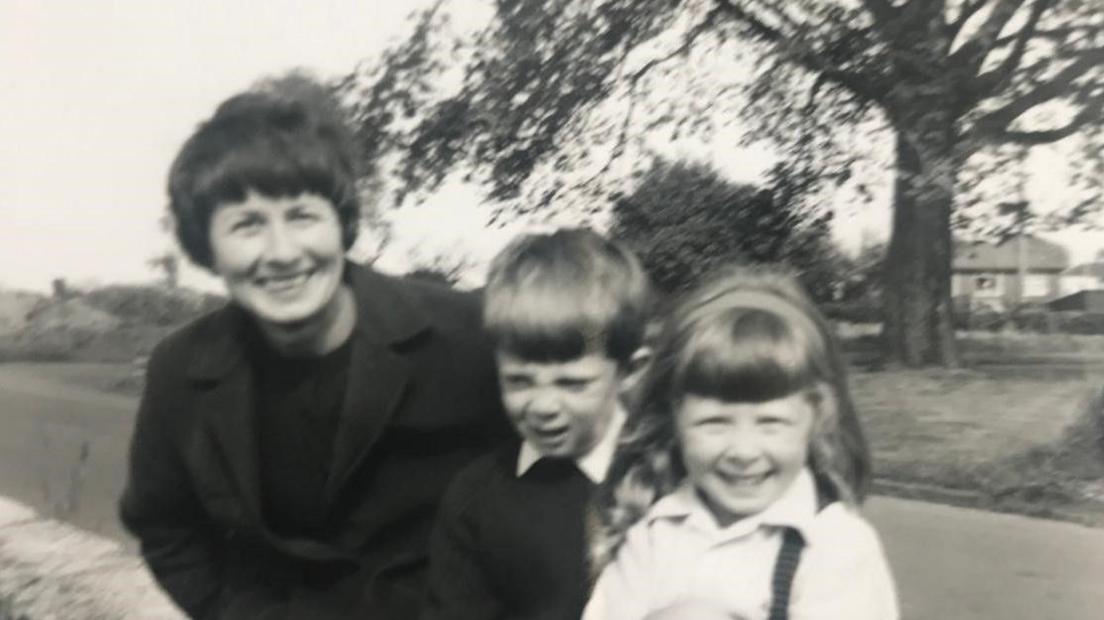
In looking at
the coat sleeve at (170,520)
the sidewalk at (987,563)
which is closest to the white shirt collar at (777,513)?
the sidewalk at (987,563)

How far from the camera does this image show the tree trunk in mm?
1285

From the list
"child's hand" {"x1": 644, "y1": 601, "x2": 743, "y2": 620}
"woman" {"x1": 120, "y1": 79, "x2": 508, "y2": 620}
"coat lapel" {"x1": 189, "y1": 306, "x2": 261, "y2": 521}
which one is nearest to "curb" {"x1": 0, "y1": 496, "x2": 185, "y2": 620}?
"woman" {"x1": 120, "y1": 79, "x2": 508, "y2": 620}

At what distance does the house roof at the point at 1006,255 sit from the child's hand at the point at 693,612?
15.9 inches

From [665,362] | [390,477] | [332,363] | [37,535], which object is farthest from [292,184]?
[37,535]

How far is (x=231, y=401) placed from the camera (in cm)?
151

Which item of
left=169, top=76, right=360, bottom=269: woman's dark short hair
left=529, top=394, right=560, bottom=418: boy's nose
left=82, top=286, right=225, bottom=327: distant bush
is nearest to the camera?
left=529, top=394, right=560, bottom=418: boy's nose

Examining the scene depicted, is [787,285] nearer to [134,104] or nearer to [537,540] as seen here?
[537,540]

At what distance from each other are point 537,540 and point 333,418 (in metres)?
0.31

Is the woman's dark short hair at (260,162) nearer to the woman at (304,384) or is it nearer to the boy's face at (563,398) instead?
the woman at (304,384)

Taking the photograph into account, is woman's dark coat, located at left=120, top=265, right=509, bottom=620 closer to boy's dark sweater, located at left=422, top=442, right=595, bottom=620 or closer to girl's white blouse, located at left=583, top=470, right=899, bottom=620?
boy's dark sweater, located at left=422, top=442, right=595, bottom=620

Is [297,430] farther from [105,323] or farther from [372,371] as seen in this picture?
[105,323]

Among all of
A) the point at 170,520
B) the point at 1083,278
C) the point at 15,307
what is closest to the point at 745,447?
the point at 1083,278

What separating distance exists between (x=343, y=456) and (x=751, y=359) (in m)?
0.51

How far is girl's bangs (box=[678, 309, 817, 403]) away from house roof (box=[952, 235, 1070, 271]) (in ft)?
0.66
